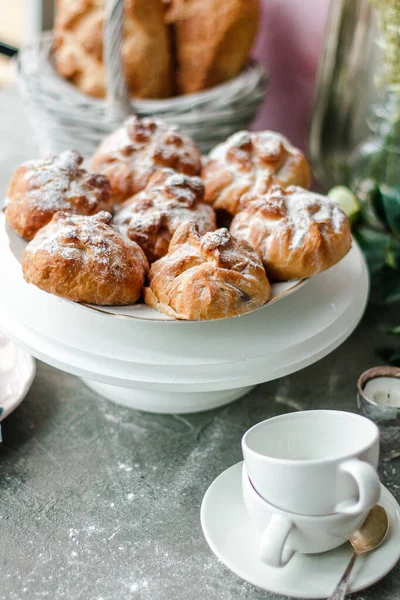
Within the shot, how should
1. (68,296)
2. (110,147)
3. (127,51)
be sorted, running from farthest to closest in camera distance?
(127,51) < (110,147) < (68,296)

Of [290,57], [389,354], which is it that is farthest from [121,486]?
[290,57]

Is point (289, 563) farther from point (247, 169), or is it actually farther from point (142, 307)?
point (247, 169)

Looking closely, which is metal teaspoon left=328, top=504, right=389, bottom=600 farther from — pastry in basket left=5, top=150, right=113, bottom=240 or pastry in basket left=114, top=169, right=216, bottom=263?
pastry in basket left=5, top=150, right=113, bottom=240

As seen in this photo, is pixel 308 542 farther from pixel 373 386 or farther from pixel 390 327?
pixel 390 327

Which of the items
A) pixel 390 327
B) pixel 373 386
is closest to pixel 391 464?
pixel 373 386

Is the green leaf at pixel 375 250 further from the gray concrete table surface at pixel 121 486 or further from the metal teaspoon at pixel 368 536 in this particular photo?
the metal teaspoon at pixel 368 536

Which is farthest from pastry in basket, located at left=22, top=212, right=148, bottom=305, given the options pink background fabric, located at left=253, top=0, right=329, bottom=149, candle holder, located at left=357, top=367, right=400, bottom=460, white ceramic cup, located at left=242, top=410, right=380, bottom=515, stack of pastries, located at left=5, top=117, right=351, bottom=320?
pink background fabric, located at left=253, top=0, right=329, bottom=149
